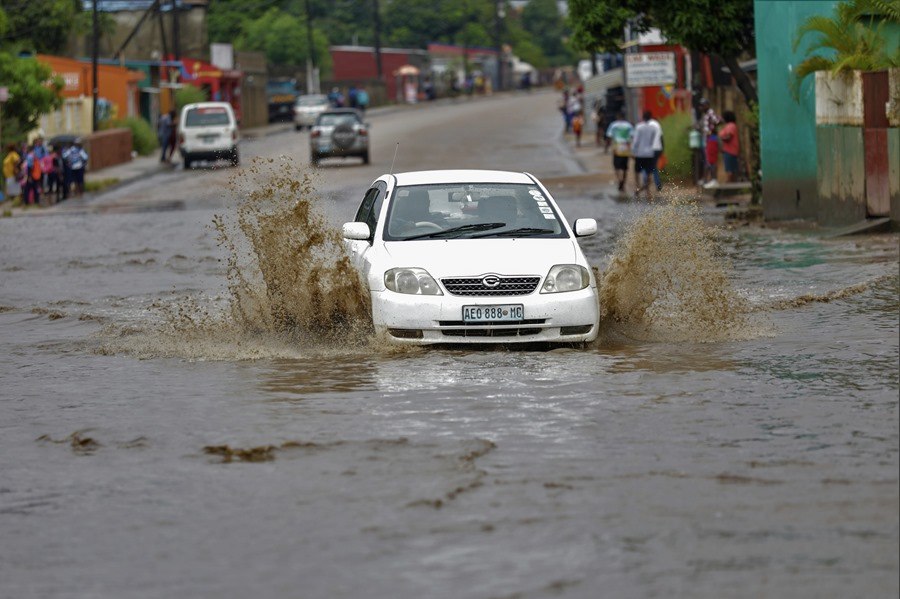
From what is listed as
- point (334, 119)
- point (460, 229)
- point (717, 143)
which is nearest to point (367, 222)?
point (460, 229)

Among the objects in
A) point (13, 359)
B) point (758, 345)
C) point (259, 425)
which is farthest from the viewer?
point (13, 359)

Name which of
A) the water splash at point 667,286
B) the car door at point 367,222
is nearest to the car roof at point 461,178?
the car door at point 367,222

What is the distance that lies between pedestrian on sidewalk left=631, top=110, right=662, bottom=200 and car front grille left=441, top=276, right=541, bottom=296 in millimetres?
18947

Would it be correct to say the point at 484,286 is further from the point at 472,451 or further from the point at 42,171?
the point at 42,171

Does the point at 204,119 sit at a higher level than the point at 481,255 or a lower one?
higher

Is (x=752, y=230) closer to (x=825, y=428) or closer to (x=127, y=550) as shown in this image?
(x=825, y=428)

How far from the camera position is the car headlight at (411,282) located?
38.2 ft

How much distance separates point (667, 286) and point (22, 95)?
3156 cm

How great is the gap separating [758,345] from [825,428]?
11.1 feet

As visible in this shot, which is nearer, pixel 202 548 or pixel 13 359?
pixel 202 548

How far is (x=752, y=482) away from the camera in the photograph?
764 centimetres

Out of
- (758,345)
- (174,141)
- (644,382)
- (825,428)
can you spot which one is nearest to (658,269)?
(758,345)

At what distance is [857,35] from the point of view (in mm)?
21469

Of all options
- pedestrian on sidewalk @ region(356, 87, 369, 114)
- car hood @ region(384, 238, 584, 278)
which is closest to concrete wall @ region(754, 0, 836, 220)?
car hood @ region(384, 238, 584, 278)
